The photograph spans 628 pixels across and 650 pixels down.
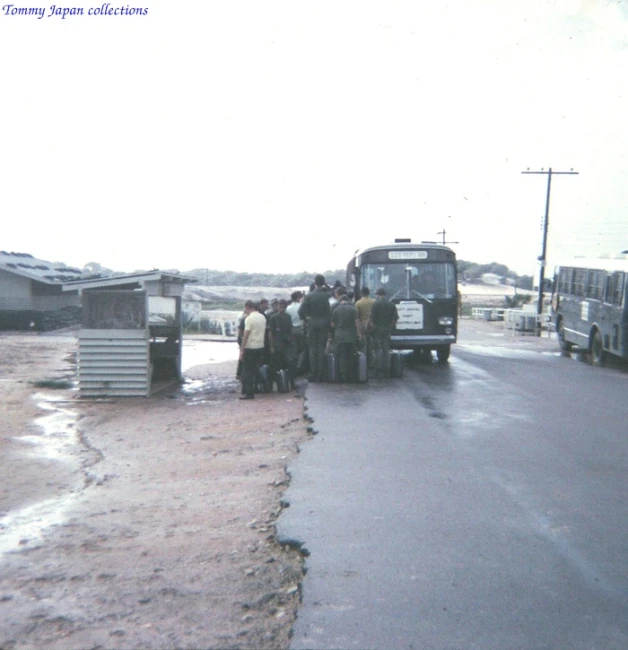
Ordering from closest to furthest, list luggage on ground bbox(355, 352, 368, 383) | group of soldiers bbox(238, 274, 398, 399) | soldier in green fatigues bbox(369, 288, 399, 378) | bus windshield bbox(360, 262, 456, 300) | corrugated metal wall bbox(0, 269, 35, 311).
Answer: group of soldiers bbox(238, 274, 398, 399) < luggage on ground bbox(355, 352, 368, 383) < soldier in green fatigues bbox(369, 288, 399, 378) < bus windshield bbox(360, 262, 456, 300) < corrugated metal wall bbox(0, 269, 35, 311)

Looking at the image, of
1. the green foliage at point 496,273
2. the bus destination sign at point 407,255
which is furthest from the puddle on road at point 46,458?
the green foliage at point 496,273

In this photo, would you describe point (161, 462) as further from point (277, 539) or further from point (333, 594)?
point (333, 594)

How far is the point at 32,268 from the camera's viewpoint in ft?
145

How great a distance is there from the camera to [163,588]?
18.6ft

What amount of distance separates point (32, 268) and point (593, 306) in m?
29.8

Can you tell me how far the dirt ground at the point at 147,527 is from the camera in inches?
199

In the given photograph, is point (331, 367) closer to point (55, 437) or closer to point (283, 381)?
point (283, 381)

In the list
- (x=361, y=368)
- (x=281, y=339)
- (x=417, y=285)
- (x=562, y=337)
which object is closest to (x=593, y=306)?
(x=562, y=337)

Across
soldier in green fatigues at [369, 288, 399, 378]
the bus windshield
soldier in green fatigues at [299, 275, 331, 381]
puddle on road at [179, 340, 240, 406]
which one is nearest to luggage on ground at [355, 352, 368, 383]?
soldier in green fatigues at [299, 275, 331, 381]

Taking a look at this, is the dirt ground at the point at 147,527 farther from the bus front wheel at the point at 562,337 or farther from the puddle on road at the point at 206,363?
the bus front wheel at the point at 562,337

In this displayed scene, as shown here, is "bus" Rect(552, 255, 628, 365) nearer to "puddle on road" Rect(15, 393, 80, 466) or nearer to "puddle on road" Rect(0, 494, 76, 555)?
"puddle on road" Rect(15, 393, 80, 466)

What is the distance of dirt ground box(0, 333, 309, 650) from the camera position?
5.07 m

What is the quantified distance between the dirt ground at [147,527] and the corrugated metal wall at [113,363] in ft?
4.47

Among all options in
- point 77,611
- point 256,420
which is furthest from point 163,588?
point 256,420
